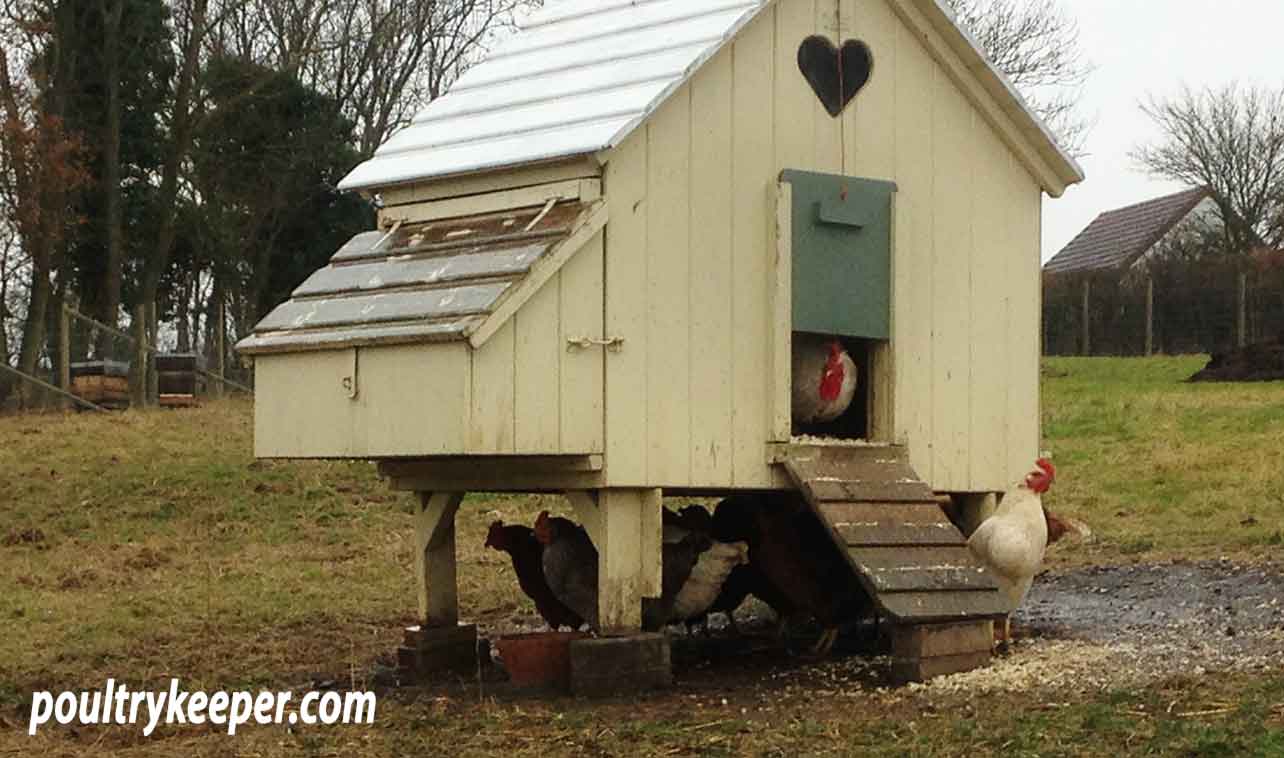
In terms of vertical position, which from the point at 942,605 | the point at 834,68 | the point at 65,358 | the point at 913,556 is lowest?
the point at 942,605

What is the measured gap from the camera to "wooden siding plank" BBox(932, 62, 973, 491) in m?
11.4

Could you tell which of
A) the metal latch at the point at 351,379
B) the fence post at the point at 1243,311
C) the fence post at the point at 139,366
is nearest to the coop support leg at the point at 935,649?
the metal latch at the point at 351,379

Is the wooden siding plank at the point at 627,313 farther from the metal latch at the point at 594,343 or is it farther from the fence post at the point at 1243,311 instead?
the fence post at the point at 1243,311

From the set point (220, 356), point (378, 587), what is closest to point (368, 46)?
point (220, 356)

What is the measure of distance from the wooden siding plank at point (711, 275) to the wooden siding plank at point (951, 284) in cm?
146

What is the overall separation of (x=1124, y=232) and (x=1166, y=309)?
1639 centimetres

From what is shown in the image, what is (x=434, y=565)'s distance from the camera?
1149cm

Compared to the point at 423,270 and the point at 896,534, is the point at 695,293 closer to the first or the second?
the point at 423,270

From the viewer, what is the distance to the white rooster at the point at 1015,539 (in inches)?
427

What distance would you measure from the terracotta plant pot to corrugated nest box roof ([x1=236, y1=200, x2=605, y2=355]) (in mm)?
1699

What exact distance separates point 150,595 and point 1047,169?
7035 mm

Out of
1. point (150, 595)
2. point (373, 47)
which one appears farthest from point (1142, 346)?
point (150, 595)

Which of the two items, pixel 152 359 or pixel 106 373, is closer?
pixel 106 373

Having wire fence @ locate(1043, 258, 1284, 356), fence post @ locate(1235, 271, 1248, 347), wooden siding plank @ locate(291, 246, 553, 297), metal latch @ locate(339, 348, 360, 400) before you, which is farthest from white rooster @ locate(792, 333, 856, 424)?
fence post @ locate(1235, 271, 1248, 347)
